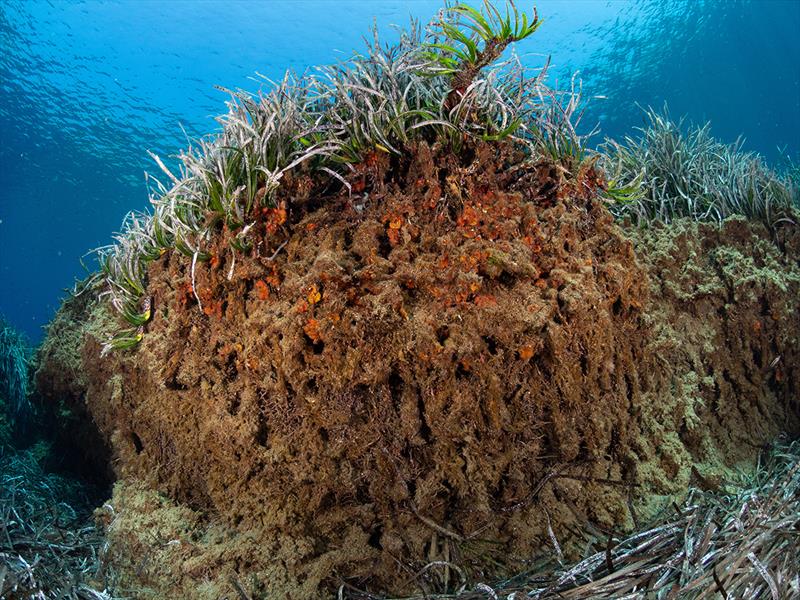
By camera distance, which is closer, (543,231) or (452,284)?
(452,284)

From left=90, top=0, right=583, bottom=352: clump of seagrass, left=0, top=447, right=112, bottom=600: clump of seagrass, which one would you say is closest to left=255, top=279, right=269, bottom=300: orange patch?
left=90, top=0, right=583, bottom=352: clump of seagrass

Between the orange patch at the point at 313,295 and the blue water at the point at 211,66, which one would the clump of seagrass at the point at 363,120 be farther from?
the blue water at the point at 211,66

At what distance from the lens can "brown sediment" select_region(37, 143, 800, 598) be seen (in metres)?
2.09

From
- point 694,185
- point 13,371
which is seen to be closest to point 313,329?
point 694,185

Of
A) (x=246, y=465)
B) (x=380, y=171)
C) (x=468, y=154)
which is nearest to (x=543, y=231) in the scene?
(x=468, y=154)

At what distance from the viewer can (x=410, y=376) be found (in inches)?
83.5

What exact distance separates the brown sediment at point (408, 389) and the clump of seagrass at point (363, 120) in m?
0.11

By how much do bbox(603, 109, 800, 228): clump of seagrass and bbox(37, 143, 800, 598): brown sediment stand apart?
40.4 inches

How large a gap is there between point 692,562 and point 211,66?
38.3 metres

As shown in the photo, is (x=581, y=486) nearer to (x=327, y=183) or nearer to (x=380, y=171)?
(x=380, y=171)

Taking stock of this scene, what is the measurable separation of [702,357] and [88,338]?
4.20 m

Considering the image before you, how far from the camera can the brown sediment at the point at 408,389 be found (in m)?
2.09

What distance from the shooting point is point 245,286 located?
2336 mm

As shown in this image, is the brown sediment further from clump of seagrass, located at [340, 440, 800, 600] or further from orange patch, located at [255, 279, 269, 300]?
clump of seagrass, located at [340, 440, 800, 600]
